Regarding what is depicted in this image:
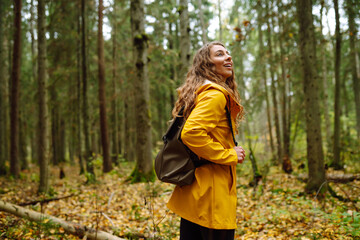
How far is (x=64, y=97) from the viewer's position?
1633 cm

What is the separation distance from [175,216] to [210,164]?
153 inches

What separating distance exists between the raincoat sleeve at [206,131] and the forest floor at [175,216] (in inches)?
62.9

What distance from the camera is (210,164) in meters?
2.06

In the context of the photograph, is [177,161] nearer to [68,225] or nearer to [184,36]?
[68,225]

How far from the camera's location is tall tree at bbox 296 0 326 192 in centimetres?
612

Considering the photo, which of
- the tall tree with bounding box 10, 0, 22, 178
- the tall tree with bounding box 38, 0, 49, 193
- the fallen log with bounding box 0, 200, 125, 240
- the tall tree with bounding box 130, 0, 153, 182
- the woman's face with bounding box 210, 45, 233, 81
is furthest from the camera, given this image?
the tall tree with bounding box 10, 0, 22, 178

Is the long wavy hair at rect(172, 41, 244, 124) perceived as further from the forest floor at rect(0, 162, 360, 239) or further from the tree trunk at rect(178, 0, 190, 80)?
the tree trunk at rect(178, 0, 190, 80)

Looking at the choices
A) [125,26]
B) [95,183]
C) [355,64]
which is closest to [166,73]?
[125,26]

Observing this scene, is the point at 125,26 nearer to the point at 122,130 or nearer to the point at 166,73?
the point at 166,73

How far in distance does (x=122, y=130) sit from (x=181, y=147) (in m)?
16.1

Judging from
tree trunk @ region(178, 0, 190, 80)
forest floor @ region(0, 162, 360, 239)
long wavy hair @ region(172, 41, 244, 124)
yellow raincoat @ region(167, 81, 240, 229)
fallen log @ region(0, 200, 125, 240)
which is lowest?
forest floor @ region(0, 162, 360, 239)

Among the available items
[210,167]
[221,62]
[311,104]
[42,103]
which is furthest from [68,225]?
[311,104]

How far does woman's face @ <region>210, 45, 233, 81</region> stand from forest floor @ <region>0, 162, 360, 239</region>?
1.91 metres

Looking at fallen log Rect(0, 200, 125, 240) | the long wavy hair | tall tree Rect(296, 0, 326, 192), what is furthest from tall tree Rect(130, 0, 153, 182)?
the long wavy hair
